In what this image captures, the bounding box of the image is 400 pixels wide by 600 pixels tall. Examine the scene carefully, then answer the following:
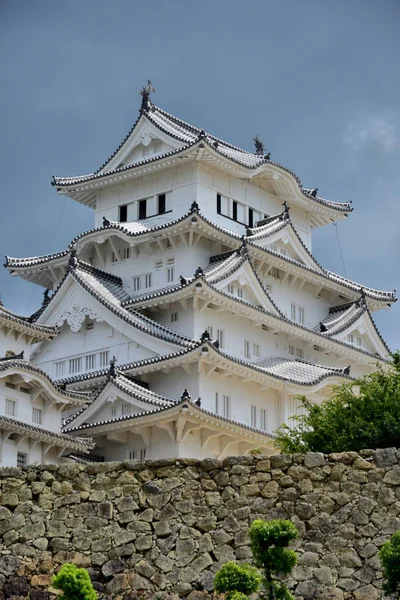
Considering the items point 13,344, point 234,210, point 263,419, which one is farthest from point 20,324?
point 234,210

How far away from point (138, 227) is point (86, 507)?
101ft

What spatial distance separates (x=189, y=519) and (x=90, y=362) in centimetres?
2723

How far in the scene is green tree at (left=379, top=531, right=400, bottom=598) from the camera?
2372cm

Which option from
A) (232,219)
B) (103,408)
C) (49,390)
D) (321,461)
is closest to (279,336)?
(232,219)

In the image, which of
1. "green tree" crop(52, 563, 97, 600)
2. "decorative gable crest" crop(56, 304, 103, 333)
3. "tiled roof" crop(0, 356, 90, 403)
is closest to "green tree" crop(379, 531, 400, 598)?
"green tree" crop(52, 563, 97, 600)

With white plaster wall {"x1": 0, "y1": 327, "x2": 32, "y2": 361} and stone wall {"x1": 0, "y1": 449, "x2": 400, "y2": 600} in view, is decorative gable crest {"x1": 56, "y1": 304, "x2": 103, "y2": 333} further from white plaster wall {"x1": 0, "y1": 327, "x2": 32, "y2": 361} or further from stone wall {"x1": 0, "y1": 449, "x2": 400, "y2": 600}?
stone wall {"x1": 0, "y1": 449, "x2": 400, "y2": 600}

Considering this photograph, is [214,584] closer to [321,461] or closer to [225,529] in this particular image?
[225,529]

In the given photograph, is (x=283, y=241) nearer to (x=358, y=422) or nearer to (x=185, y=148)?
(x=185, y=148)

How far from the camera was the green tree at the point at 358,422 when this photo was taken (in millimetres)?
32688

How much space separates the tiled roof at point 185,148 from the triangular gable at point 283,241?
234cm

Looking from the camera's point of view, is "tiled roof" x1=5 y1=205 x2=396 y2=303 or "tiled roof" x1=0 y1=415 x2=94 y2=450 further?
"tiled roof" x1=5 y1=205 x2=396 y2=303

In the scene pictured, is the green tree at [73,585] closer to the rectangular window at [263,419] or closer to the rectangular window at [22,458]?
the rectangular window at [22,458]

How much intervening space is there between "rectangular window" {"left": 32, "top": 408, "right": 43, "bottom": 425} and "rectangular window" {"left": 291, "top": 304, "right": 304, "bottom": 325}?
1490 cm

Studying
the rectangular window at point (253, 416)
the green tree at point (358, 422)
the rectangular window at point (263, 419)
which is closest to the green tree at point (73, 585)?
the green tree at point (358, 422)
